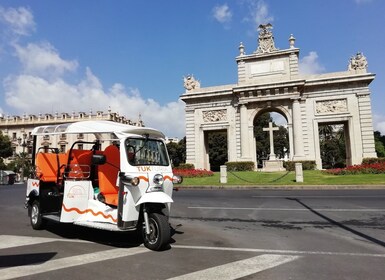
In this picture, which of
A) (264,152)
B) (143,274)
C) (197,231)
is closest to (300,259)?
(143,274)

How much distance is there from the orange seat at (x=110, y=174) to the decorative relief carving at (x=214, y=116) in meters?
30.6

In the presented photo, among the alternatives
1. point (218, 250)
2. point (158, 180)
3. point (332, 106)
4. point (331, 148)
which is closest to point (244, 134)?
point (332, 106)

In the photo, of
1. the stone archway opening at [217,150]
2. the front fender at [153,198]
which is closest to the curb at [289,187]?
the front fender at [153,198]

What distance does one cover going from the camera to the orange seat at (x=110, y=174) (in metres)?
6.68

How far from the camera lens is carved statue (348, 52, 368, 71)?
33062mm

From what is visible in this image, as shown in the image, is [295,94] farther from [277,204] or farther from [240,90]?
[277,204]

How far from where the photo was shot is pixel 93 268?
4516 millimetres

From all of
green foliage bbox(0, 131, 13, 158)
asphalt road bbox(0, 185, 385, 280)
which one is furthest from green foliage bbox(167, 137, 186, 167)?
asphalt road bbox(0, 185, 385, 280)

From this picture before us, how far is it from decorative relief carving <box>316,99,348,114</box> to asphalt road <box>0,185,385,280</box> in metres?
26.3

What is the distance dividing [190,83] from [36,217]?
32996 millimetres

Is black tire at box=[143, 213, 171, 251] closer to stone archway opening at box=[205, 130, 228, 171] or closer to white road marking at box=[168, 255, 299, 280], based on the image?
white road marking at box=[168, 255, 299, 280]

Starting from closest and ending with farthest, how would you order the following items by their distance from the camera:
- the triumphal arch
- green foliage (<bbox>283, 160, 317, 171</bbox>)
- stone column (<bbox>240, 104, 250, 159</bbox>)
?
green foliage (<bbox>283, 160, 317, 171</bbox>) → the triumphal arch → stone column (<bbox>240, 104, 250, 159</bbox>)

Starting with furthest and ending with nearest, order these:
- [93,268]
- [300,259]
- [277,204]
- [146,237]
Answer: [277,204] < [146,237] < [300,259] < [93,268]

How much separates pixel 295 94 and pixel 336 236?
29.0m
